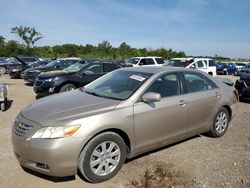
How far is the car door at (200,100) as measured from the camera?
4591mm

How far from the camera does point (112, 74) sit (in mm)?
4953

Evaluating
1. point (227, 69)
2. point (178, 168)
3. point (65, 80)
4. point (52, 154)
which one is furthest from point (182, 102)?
point (227, 69)

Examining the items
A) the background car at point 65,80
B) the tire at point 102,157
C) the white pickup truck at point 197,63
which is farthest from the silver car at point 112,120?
the white pickup truck at point 197,63

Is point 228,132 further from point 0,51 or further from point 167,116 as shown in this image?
point 0,51

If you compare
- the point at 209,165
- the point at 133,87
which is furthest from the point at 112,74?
the point at 209,165

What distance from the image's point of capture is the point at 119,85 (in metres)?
4.38

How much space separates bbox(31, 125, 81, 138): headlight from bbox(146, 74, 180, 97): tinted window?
1446mm

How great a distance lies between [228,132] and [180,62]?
12.1 metres

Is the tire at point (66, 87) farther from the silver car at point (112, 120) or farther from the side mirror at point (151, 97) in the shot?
the side mirror at point (151, 97)

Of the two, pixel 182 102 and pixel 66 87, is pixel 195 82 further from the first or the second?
pixel 66 87

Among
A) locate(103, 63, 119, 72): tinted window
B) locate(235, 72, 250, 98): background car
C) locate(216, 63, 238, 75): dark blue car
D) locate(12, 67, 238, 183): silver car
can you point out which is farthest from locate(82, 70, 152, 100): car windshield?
locate(216, 63, 238, 75): dark blue car

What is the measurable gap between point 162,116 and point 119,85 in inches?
36.1

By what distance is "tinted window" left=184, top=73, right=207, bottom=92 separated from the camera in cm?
472

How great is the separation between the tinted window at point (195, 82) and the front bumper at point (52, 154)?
2443mm
